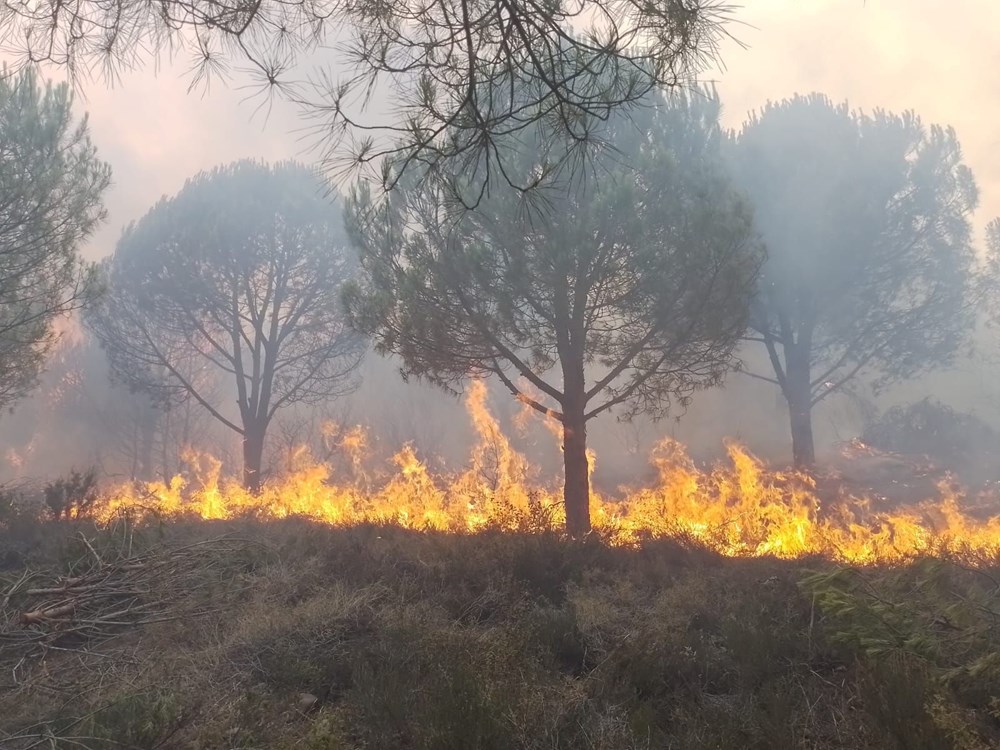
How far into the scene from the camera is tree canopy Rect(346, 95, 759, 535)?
798 cm

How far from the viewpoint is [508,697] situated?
10.2ft

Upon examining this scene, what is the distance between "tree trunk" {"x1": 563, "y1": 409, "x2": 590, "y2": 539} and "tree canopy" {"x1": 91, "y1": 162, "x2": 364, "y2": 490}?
883 centimetres

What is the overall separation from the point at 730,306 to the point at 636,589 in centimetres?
425

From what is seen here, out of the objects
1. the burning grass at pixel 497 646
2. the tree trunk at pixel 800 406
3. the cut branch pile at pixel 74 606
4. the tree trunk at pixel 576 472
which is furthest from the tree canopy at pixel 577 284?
the tree trunk at pixel 800 406

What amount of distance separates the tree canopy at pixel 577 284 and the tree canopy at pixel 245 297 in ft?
25.9

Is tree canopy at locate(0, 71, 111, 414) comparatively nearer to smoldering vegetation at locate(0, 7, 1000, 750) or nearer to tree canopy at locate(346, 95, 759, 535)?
smoldering vegetation at locate(0, 7, 1000, 750)

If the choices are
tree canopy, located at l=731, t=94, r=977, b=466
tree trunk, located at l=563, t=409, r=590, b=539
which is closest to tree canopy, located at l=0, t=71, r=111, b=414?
tree trunk, located at l=563, t=409, r=590, b=539

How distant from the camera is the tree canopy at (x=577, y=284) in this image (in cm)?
798

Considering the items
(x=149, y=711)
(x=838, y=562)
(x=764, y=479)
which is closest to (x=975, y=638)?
(x=838, y=562)

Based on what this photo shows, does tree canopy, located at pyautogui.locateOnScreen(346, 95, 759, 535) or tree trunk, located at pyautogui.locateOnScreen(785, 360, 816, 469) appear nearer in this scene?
tree canopy, located at pyautogui.locateOnScreen(346, 95, 759, 535)

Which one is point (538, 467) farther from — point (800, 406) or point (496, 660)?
point (496, 660)

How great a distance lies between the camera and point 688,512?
33.9 ft

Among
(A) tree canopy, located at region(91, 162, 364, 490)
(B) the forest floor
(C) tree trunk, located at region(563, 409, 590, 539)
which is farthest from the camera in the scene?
(A) tree canopy, located at region(91, 162, 364, 490)

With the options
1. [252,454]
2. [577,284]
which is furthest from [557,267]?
[252,454]
